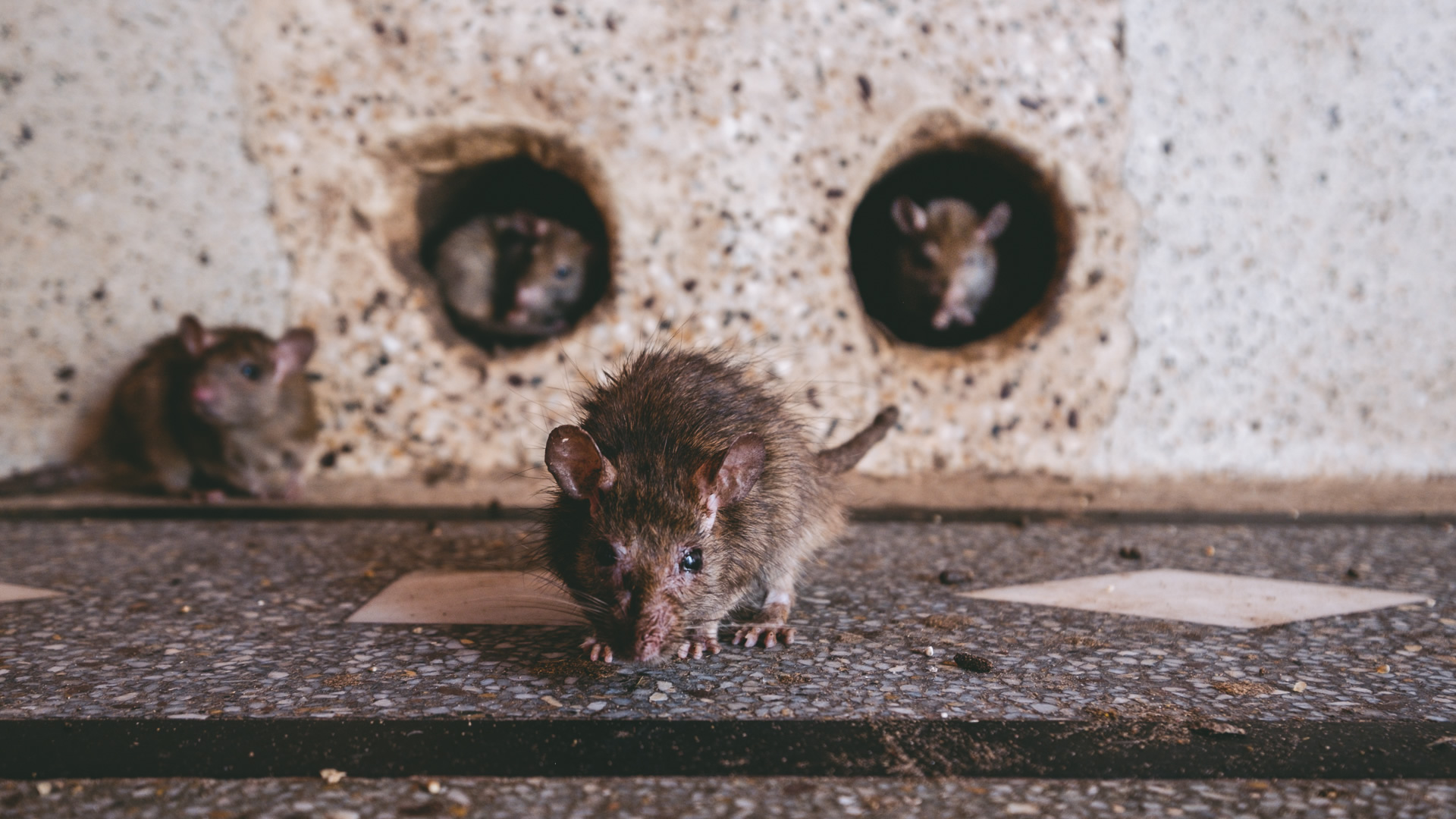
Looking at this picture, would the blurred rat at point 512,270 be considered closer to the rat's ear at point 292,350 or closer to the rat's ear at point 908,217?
the rat's ear at point 292,350

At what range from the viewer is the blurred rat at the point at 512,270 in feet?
17.9

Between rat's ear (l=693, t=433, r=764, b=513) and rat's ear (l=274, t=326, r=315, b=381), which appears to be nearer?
rat's ear (l=693, t=433, r=764, b=513)

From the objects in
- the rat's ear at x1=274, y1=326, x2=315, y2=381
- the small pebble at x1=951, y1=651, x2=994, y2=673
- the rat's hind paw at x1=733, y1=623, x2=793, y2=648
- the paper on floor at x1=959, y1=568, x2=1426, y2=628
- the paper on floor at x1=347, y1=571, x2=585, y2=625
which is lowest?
the paper on floor at x1=347, y1=571, x2=585, y2=625

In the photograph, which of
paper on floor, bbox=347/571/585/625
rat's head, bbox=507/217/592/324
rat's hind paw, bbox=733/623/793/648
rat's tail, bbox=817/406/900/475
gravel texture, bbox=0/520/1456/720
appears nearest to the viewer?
gravel texture, bbox=0/520/1456/720

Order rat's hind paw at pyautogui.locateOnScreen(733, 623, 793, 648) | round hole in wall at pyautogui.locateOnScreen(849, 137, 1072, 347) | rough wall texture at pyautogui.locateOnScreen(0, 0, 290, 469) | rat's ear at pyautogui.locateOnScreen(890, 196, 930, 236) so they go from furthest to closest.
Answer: rat's ear at pyautogui.locateOnScreen(890, 196, 930, 236), round hole in wall at pyautogui.locateOnScreen(849, 137, 1072, 347), rough wall texture at pyautogui.locateOnScreen(0, 0, 290, 469), rat's hind paw at pyautogui.locateOnScreen(733, 623, 793, 648)

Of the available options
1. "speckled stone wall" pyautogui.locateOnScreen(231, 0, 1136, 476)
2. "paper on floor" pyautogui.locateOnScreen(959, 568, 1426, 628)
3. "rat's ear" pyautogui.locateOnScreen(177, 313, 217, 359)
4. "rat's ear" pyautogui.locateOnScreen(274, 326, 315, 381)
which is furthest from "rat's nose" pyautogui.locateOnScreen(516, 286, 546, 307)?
"paper on floor" pyautogui.locateOnScreen(959, 568, 1426, 628)

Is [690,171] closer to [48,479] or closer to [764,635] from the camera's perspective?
[764,635]

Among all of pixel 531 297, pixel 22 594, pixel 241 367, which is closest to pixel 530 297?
pixel 531 297

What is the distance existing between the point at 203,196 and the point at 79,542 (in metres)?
1.74

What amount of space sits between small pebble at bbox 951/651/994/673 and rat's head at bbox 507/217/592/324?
12.2 ft

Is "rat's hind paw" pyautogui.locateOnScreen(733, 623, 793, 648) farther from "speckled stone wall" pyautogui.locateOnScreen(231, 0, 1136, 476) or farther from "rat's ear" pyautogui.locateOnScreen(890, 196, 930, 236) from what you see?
"rat's ear" pyautogui.locateOnScreen(890, 196, 930, 236)

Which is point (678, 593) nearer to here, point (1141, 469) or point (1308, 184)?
point (1141, 469)

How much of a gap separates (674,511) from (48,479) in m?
3.69

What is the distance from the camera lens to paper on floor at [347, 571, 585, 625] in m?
2.41
